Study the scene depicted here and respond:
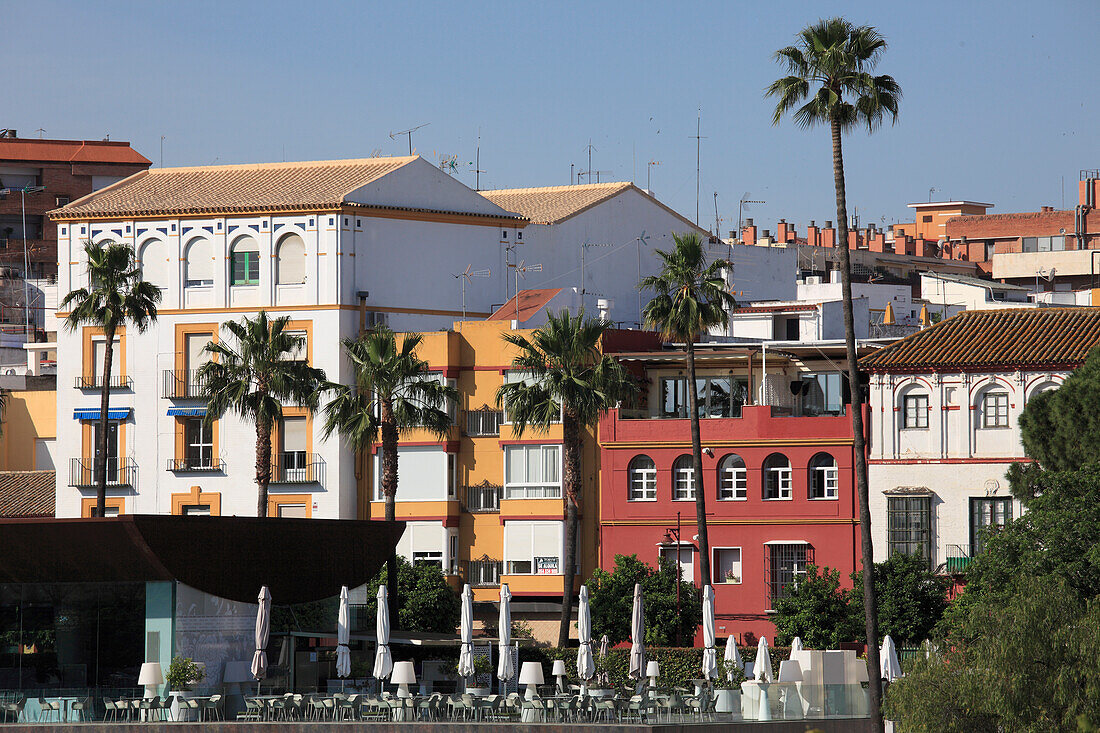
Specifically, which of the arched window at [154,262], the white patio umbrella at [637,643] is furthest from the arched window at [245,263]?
the white patio umbrella at [637,643]

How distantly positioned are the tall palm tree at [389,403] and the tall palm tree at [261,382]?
119 centimetres

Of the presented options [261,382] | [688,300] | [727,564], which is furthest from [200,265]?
[727,564]

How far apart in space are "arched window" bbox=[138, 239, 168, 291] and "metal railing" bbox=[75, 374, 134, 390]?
11.9ft

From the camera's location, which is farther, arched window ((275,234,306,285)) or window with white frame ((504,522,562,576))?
arched window ((275,234,306,285))

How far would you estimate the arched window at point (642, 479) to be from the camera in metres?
64.2

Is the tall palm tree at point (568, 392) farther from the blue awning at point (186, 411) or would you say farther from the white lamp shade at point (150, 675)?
the white lamp shade at point (150, 675)

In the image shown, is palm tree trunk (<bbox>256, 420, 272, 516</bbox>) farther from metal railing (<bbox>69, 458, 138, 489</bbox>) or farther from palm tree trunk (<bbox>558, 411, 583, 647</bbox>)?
palm tree trunk (<bbox>558, 411, 583, 647</bbox>)

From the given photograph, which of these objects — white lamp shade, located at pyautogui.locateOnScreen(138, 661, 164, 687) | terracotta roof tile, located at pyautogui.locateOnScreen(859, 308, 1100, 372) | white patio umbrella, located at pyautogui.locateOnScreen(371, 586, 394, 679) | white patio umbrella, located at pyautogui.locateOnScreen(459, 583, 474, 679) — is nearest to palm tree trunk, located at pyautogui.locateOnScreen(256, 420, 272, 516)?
white patio umbrella, located at pyautogui.locateOnScreen(371, 586, 394, 679)

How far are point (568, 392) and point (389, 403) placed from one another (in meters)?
5.57

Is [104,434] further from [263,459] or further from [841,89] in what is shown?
[841,89]

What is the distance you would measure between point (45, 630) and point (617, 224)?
35940 mm

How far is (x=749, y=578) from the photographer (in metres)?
61.8

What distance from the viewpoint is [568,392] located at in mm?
61562

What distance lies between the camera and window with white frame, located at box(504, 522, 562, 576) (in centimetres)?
6600
